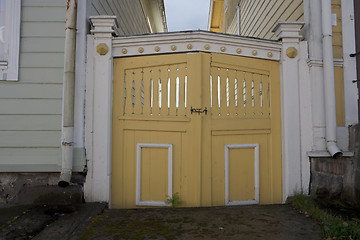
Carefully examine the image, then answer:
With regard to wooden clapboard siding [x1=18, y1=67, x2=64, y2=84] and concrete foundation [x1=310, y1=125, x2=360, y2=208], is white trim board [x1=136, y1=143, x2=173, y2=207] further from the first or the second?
concrete foundation [x1=310, y1=125, x2=360, y2=208]

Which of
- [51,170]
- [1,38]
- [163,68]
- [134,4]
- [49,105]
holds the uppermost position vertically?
[134,4]

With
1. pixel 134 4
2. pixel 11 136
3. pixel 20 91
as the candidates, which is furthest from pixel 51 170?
pixel 134 4

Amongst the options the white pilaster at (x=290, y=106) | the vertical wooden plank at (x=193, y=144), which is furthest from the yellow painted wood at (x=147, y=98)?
the white pilaster at (x=290, y=106)

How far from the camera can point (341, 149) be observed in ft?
11.6

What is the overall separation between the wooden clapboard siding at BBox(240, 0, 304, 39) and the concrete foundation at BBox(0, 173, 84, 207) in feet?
12.2

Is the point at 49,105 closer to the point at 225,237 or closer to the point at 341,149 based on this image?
the point at 225,237

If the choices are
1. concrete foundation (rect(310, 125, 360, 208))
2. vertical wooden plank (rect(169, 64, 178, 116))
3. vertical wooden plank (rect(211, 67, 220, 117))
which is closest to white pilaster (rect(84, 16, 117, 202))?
vertical wooden plank (rect(169, 64, 178, 116))

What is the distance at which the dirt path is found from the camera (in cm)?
251

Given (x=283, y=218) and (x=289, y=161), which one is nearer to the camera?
(x=283, y=218)

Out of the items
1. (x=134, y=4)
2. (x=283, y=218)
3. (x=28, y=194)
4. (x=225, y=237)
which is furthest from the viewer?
(x=134, y=4)

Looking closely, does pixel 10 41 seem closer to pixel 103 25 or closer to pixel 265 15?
pixel 103 25

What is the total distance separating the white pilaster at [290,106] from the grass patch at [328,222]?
0.69ft

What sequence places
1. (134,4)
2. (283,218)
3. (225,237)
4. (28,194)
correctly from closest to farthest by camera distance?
(225,237) → (283,218) → (28,194) → (134,4)

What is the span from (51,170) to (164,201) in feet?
A: 4.47
